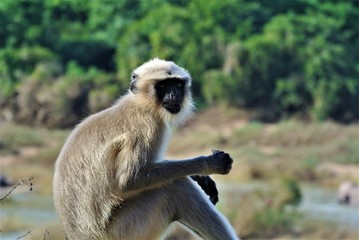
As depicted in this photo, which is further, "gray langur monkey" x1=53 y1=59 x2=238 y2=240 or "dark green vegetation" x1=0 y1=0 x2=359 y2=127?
"dark green vegetation" x1=0 y1=0 x2=359 y2=127

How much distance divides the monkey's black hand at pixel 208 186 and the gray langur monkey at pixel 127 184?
1.19 ft

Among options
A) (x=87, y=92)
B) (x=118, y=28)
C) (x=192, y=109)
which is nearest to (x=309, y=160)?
(x=87, y=92)

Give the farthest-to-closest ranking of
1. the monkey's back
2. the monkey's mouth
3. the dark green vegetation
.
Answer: the dark green vegetation
the monkey's mouth
the monkey's back

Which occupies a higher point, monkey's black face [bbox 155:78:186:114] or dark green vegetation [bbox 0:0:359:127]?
dark green vegetation [bbox 0:0:359:127]

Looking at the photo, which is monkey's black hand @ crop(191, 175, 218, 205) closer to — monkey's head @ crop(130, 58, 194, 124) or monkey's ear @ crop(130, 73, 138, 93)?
monkey's head @ crop(130, 58, 194, 124)

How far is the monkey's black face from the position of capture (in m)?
7.09

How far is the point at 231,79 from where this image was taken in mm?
40625

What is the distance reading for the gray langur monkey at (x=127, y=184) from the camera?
6.59 meters

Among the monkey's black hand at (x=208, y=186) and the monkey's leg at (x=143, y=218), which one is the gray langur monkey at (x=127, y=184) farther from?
the monkey's black hand at (x=208, y=186)

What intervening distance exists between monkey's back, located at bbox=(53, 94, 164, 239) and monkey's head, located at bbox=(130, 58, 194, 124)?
0.17m

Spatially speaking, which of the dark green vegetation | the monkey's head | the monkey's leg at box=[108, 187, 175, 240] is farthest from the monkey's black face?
the dark green vegetation

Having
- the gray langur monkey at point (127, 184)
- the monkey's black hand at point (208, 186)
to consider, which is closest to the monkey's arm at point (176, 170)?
the gray langur monkey at point (127, 184)

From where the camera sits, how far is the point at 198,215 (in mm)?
6684

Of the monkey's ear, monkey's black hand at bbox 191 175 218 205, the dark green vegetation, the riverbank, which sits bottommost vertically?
monkey's black hand at bbox 191 175 218 205
